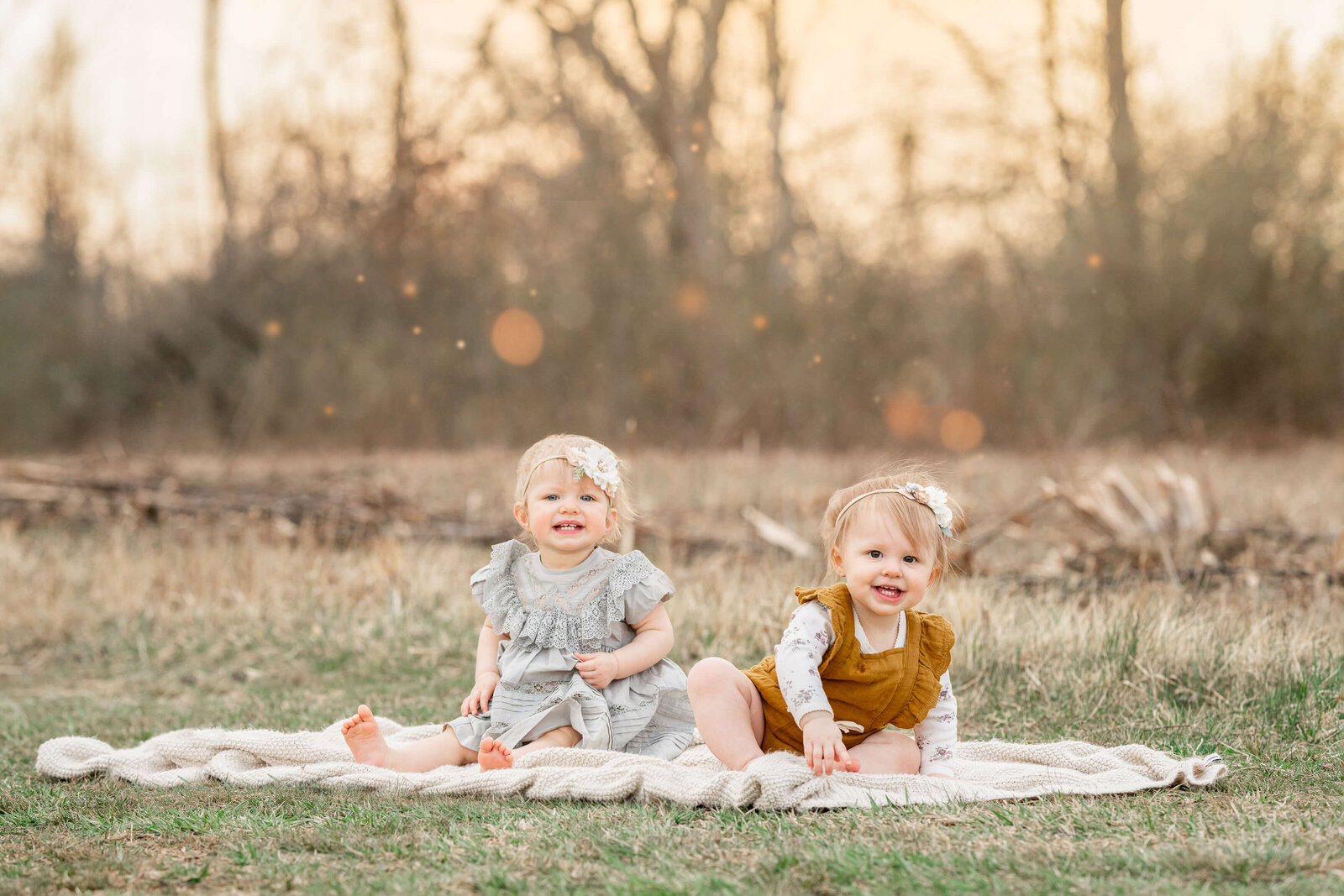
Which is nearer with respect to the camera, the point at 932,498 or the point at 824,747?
the point at 824,747

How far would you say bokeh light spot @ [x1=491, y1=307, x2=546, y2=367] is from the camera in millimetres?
16844

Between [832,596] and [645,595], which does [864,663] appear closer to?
[832,596]

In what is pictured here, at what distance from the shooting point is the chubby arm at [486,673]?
3.65 metres

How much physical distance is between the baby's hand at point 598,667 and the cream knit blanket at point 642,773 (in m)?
0.25

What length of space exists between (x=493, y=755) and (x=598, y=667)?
421 mm

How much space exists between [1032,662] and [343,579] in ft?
12.7

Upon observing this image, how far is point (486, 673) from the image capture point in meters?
3.69

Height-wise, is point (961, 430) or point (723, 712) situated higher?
point (961, 430)

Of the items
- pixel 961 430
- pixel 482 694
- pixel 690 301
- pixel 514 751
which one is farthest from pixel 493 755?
pixel 690 301

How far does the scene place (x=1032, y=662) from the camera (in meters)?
4.47

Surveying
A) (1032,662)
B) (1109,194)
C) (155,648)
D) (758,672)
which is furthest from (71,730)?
(1109,194)

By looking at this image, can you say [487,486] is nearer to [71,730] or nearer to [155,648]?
[155,648]

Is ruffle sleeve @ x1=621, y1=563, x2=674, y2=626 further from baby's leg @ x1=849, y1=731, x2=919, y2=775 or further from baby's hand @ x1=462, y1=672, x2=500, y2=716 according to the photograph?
baby's leg @ x1=849, y1=731, x2=919, y2=775

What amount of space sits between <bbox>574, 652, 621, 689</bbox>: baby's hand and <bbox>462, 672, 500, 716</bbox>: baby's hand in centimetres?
31
